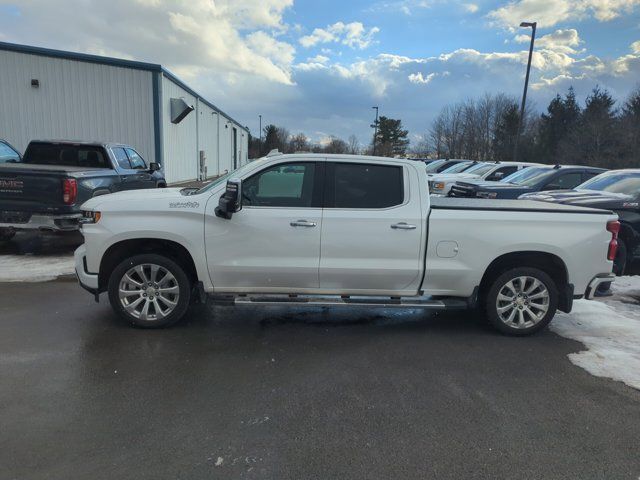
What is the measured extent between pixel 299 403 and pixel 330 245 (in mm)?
1728

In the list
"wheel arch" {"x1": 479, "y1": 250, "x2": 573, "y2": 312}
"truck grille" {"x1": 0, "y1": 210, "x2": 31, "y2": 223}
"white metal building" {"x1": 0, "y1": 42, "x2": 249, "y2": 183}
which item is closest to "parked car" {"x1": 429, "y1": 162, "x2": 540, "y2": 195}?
"wheel arch" {"x1": 479, "y1": 250, "x2": 573, "y2": 312}

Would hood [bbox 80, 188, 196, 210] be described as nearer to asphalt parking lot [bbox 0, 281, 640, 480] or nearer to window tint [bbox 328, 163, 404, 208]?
asphalt parking lot [bbox 0, 281, 640, 480]

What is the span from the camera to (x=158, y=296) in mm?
4969

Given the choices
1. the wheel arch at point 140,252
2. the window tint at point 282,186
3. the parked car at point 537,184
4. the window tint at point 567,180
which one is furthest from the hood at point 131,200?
the window tint at point 567,180

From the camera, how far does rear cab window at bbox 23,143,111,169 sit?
1016cm

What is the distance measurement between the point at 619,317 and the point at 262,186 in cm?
459

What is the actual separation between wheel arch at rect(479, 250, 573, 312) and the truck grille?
7158 mm

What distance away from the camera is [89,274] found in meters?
4.93

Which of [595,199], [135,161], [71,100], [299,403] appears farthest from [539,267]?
[71,100]

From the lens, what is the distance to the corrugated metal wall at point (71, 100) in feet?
57.3

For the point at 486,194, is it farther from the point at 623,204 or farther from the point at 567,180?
the point at 623,204

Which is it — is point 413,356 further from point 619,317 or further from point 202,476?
point 619,317

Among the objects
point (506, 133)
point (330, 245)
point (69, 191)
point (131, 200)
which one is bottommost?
point (330, 245)

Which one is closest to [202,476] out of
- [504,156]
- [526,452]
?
[526,452]
